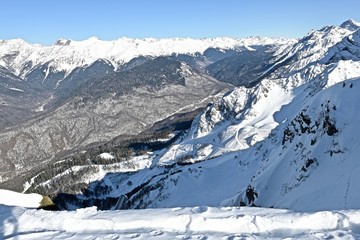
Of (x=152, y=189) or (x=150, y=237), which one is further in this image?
(x=152, y=189)

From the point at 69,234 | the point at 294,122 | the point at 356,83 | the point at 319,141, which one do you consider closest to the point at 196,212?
the point at 69,234

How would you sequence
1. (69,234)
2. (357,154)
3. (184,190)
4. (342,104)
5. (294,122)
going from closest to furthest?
(69,234) < (357,154) < (342,104) < (294,122) < (184,190)

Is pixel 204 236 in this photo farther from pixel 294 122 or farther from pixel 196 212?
pixel 294 122

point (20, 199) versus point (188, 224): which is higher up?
point (188, 224)

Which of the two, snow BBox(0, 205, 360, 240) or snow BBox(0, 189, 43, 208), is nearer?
snow BBox(0, 205, 360, 240)

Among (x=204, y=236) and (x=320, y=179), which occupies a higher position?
(x=204, y=236)

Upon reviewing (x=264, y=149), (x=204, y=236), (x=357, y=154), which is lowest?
(x=264, y=149)

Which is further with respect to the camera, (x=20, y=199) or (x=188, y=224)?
(x=20, y=199)

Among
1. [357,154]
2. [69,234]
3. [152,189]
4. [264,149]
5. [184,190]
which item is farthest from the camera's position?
[152,189]
